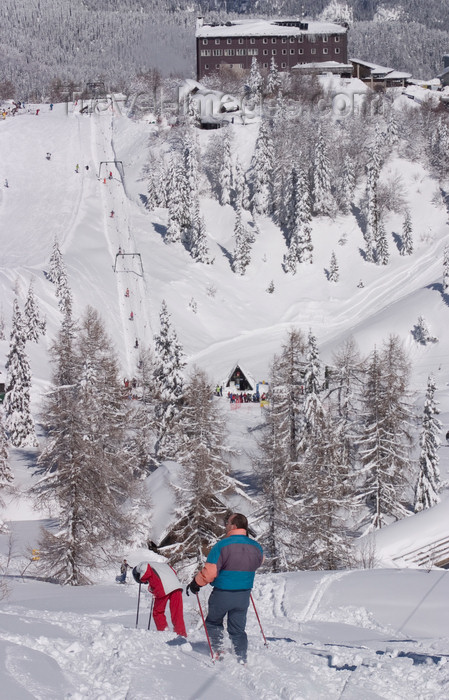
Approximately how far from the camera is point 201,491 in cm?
2748

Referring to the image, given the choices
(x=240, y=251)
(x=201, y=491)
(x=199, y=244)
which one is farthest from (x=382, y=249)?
(x=201, y=491)

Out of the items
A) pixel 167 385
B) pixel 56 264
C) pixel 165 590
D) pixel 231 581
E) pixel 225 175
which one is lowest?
pixel 165 590

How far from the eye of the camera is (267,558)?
26266 millimetres

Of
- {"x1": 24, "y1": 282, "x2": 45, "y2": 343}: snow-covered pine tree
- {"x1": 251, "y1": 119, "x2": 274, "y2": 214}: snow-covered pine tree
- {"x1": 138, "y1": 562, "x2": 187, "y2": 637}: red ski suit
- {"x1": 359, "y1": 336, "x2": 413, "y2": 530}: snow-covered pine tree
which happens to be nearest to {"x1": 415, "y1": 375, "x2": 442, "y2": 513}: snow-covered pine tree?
{"x1": 359, "y1": 336, "x2": 413, "y2": 530}: snow-covered pine tree

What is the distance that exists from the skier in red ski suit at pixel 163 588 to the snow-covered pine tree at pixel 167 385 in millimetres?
33919

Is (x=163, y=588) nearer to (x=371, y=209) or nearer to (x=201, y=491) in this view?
(x=201, y=491)

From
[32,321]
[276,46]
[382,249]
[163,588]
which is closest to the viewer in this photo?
[163,588]

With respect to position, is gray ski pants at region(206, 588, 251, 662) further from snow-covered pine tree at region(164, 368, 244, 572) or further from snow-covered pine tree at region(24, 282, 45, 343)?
snow-covered pine tree at region(24, 282, 45, 343)

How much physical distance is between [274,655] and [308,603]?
6.72 meters

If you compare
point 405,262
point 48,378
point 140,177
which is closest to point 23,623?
point 48,378

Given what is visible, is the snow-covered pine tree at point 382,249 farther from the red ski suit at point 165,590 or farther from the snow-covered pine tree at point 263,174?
the red ski suit at point 165,590

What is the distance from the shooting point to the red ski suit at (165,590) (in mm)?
9562

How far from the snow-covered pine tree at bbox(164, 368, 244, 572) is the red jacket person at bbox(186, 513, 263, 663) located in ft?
58.0

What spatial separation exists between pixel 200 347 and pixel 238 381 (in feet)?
27.7
